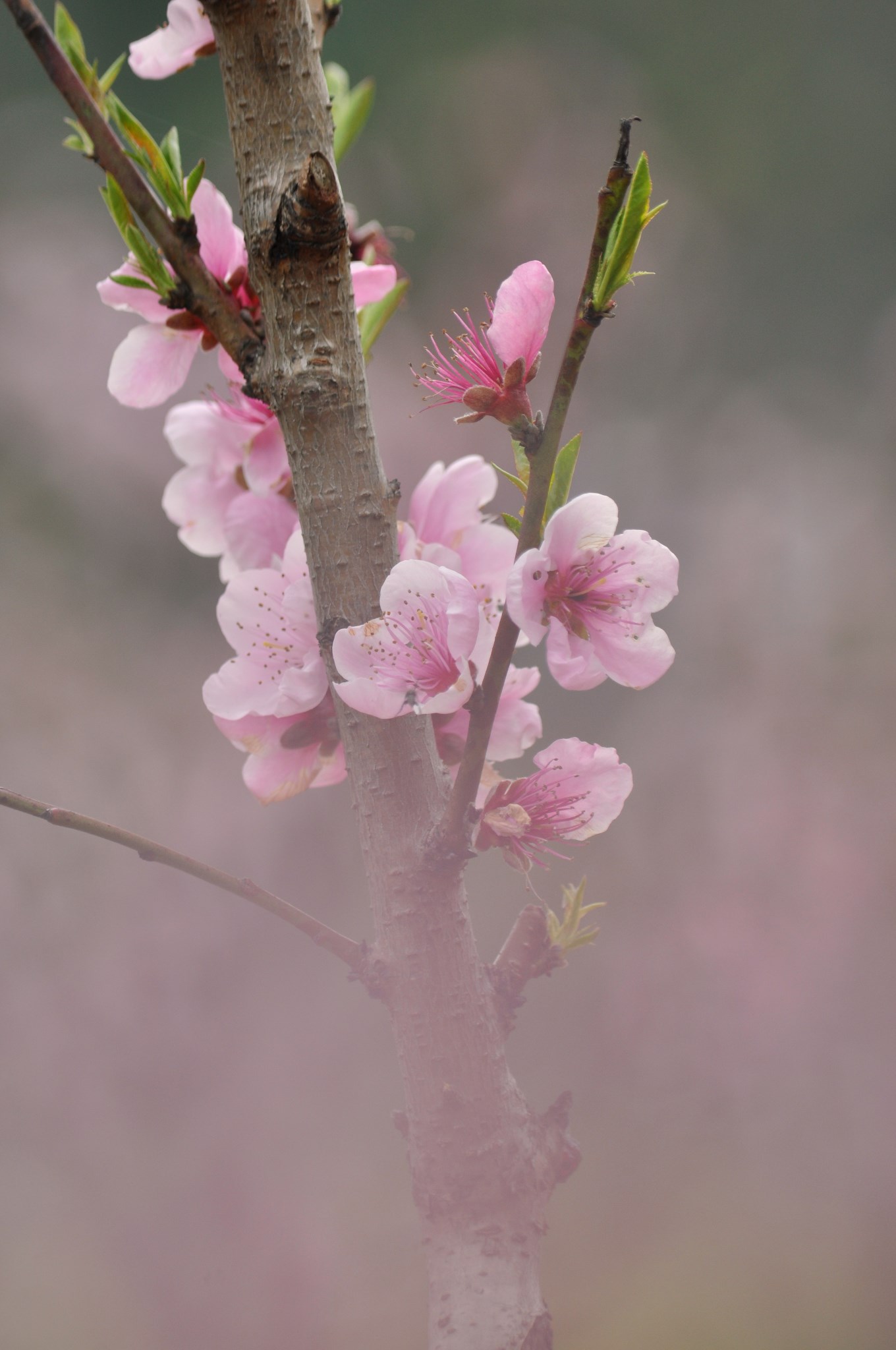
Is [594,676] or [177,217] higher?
[177,217]

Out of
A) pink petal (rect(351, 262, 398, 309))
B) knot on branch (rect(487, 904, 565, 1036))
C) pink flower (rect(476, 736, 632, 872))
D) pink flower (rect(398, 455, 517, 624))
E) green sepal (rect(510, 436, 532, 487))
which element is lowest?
knot on branch (rect(487, 904, 565, 1036))

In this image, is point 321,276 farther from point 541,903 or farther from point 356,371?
point 541,903

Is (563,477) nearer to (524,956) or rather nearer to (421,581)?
(421,581)

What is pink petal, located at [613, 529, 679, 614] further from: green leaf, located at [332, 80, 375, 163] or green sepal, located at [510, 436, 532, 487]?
green leaf, located at [332, 80, 375, 163]

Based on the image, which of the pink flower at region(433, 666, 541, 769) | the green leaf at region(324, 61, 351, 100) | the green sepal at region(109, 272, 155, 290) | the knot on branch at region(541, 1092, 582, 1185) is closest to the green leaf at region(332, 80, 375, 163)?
the green leaf at region(324, 61, 351, 100)

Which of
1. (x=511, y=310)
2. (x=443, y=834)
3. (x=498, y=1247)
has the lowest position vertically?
(x=498, y=1247)

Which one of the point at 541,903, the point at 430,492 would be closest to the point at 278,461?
the point at 430,492
